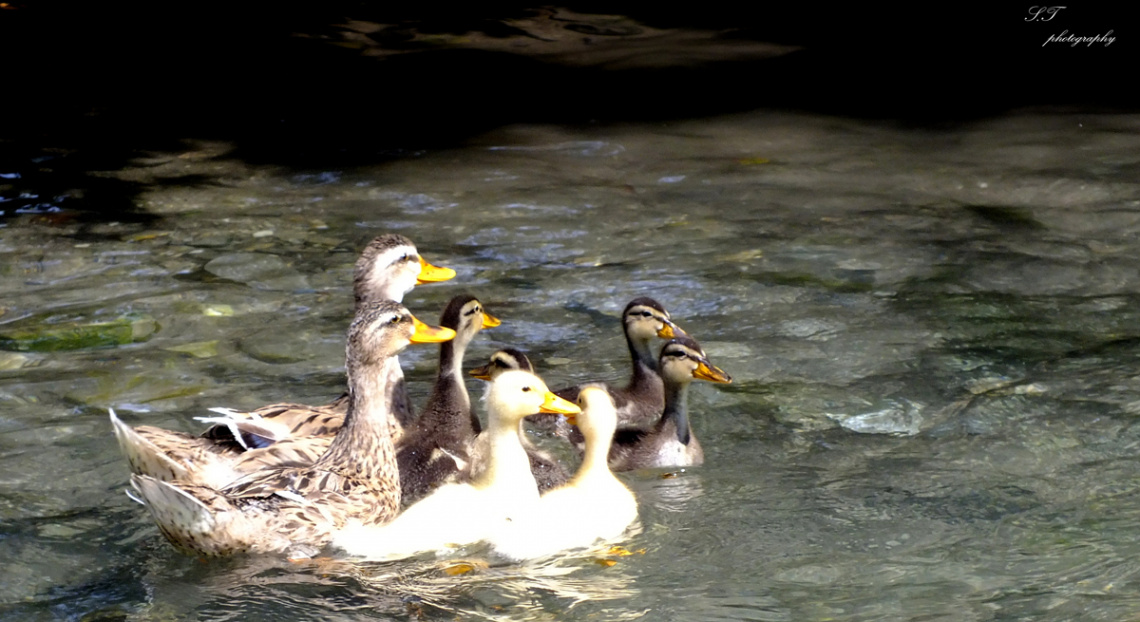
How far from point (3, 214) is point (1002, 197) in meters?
6.61

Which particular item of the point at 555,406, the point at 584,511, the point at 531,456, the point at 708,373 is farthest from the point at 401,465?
the point at 708,373

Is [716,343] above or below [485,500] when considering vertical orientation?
above

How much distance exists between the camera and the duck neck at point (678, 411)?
5973 millimetres

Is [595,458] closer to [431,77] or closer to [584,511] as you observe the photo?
[584,511]

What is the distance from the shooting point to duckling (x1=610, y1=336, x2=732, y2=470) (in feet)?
19.4

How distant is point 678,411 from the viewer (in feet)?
19.7

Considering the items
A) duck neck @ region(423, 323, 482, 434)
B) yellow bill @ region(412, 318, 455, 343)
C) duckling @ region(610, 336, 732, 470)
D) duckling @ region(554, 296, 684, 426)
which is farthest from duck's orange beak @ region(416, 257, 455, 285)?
duckling @ region(610, 336, 732, 470)

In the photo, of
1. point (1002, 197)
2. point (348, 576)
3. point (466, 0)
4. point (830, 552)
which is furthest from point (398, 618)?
point (466, 0)

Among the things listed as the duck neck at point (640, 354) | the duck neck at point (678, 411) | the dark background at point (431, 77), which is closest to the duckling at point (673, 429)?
the duck neck at point (678, 411)

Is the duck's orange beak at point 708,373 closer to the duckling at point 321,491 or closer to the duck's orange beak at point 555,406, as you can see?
the duck's orange beak at point 555,406

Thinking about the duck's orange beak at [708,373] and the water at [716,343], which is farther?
the duck's orange beak at [708,373]

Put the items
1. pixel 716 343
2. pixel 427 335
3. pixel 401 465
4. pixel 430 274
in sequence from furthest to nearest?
pixel 716 343 < pixel 430 274 < pixel 401 465 < pixel 427 335

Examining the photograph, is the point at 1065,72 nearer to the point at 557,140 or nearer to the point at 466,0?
the point at 557,140

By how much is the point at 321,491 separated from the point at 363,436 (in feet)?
0.83
